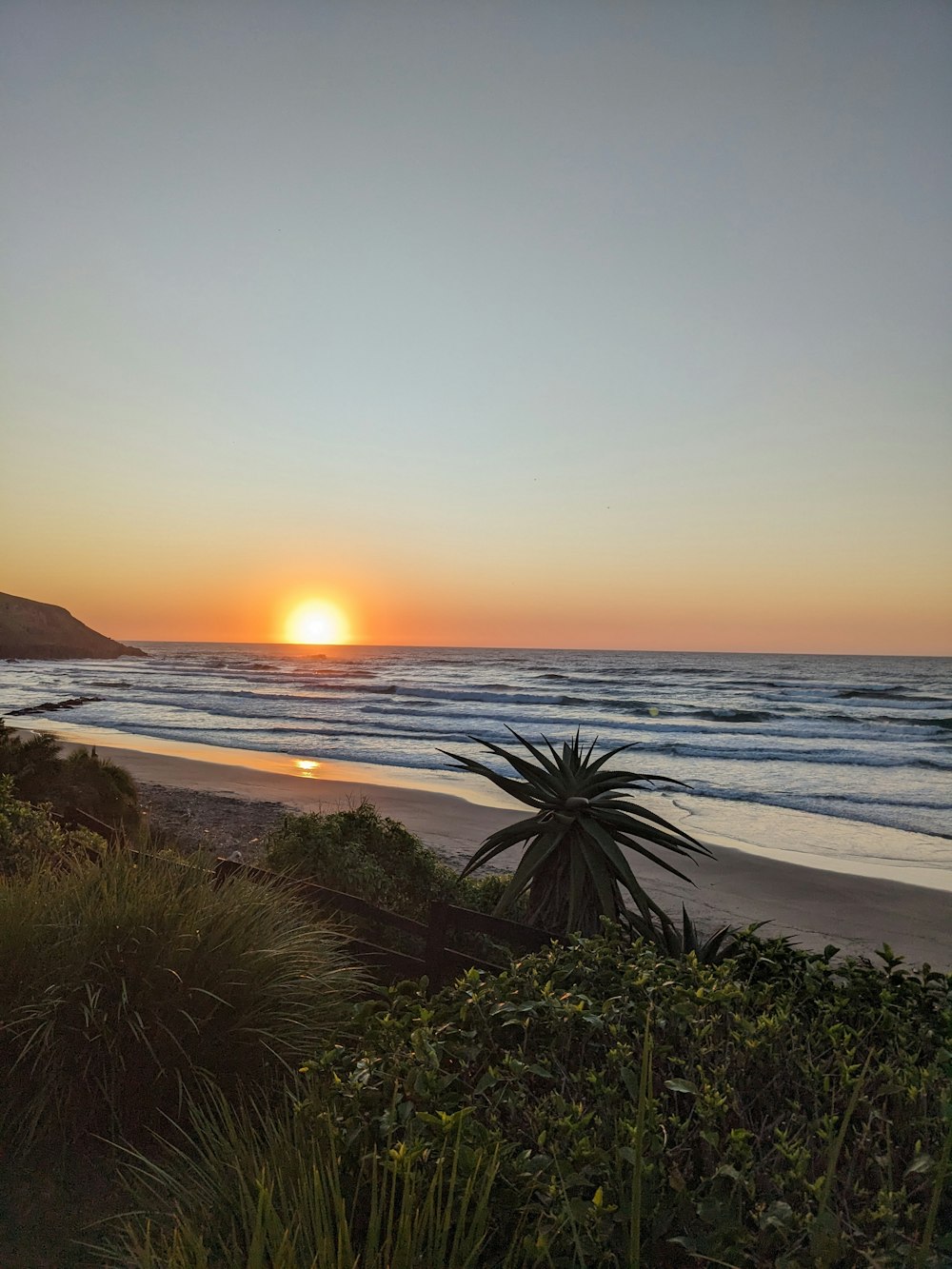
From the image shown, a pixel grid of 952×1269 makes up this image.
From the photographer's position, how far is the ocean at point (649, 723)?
816 inches

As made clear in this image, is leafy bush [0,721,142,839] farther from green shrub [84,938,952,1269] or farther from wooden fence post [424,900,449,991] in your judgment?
green shrub [84,938,952,1269]

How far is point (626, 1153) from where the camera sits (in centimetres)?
181

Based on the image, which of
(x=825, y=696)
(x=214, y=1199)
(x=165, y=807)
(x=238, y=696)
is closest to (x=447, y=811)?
(x=165, y=807)

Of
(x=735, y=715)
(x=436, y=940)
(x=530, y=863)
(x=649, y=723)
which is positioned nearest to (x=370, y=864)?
(x=436, y=940)

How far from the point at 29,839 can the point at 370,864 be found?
2.80m

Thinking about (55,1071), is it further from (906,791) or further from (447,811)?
(906,791)

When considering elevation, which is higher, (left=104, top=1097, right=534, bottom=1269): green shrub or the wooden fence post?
(left=104, top=1097, right=534, bottom=1269): green shrub

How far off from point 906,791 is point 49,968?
23.6 meters

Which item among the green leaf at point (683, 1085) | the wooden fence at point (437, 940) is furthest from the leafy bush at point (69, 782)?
the green leaf at point (683, 1085)

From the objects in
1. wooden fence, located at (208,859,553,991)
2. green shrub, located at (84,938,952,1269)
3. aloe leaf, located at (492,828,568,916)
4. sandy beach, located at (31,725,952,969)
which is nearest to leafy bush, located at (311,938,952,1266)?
green shrub, located at (84,938,952,1269)

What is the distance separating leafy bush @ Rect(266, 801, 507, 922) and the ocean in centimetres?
970

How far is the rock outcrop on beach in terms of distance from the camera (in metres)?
104

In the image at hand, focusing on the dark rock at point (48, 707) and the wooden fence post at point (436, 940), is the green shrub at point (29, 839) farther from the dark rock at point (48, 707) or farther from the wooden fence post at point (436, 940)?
the dark rock at point (48, 707)

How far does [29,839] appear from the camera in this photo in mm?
6609
